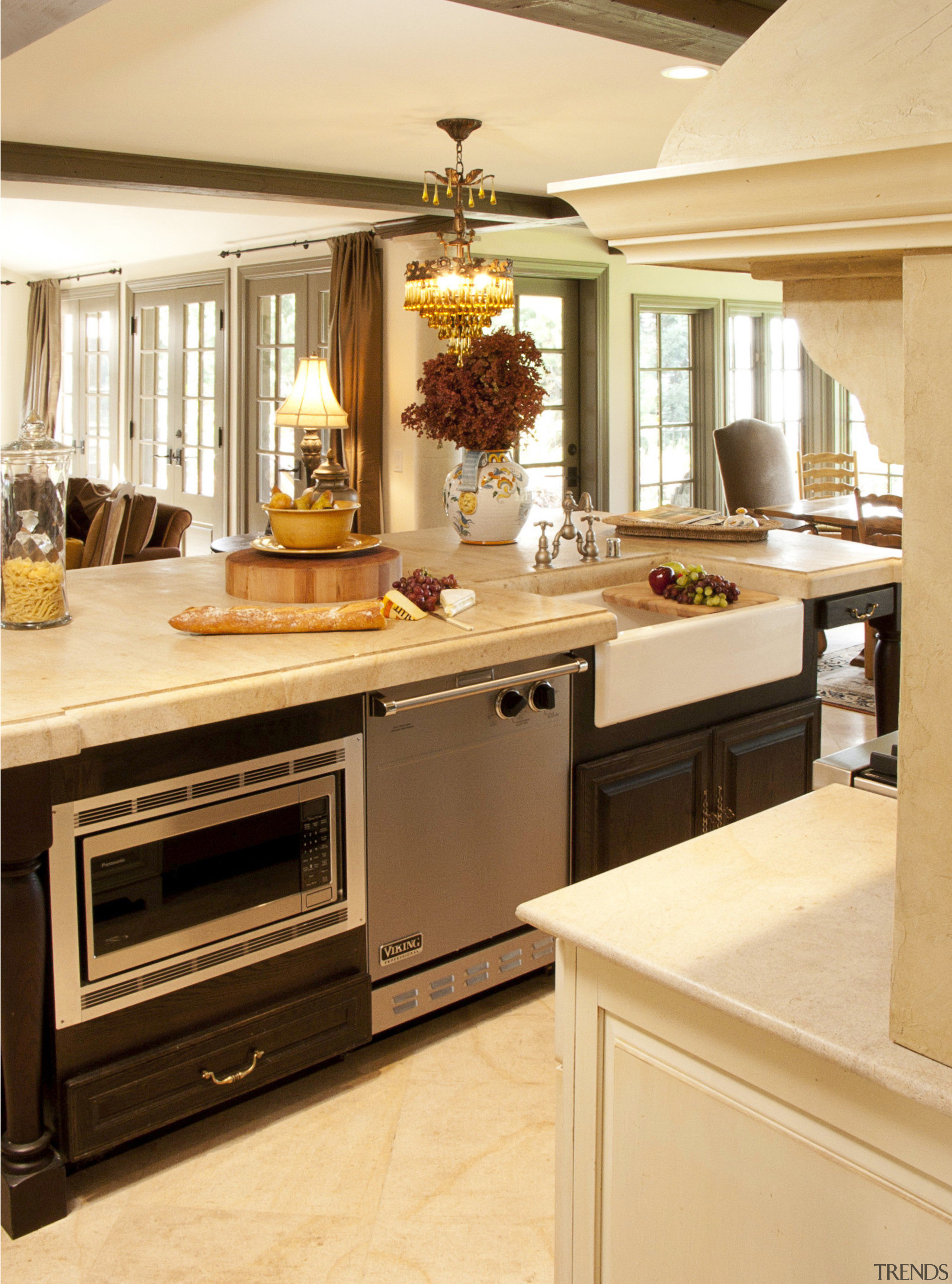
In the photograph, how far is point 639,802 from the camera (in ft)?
9.43

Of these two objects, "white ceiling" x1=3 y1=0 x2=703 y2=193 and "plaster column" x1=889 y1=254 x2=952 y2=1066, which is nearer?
"plaster column" x1=889 y1=254 x2=952 y2=1066

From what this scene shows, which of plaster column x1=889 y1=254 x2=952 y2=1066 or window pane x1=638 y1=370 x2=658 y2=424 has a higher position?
window pane x1=638 y1=370 x2=658 y2=424

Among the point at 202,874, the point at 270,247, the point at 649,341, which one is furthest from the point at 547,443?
the point at 202,874

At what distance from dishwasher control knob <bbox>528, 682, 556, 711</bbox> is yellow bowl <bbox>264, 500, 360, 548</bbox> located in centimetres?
60

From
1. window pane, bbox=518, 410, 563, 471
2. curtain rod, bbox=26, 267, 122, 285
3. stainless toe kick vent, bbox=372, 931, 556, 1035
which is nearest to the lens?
stainless toe kick vent, bbox=372, 931, 556, 1035

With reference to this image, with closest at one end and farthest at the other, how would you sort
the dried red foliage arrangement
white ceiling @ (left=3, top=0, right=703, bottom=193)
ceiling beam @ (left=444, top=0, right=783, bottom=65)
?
ceiling beam @ (left=444, top=0, right=783, bottom=65) → the dried red foliage arrangement → white ceiling @ (left=3, top=0, right=703, bottom=193)

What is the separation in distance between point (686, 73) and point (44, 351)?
849cm

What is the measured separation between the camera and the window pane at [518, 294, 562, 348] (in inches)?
306

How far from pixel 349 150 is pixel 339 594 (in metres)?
3.58

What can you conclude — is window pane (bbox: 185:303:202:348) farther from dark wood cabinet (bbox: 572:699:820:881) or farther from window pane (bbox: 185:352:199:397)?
dark wood cabinet (bbox: 572:699:820:881)

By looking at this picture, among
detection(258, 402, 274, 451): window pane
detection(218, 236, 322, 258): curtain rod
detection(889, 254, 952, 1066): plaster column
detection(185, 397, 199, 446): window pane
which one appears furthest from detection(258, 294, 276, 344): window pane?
detection(889, 254, 952, 1066): plaster column

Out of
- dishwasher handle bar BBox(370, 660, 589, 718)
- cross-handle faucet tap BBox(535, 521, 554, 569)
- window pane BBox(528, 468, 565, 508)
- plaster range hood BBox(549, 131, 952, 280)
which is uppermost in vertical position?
window pane BBox(528, 468, 565, 508)

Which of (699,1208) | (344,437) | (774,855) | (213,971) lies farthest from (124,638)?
(344,437)

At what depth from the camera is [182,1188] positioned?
2107 millimetres
